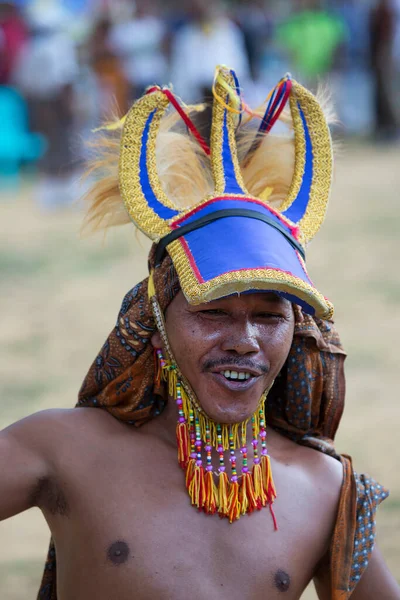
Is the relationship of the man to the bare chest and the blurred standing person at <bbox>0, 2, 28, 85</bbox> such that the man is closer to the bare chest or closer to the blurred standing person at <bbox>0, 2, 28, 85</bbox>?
the bare chest

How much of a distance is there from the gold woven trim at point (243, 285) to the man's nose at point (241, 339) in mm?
131

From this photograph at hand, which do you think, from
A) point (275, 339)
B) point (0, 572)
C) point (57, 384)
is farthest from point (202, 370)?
point (57, 384)

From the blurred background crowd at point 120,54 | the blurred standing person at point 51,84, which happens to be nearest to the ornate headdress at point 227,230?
the blurred background crowd at point 120,54

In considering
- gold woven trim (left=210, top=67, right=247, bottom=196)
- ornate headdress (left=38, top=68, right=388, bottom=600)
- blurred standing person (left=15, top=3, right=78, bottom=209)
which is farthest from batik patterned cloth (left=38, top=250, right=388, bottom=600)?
blurred standing person (left=15, top=3, right=78, bottom=209)

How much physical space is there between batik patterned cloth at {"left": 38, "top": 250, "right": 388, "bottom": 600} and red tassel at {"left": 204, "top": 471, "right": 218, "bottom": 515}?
10.3 inches

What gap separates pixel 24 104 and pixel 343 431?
30.7 feet

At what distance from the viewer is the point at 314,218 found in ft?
10.3

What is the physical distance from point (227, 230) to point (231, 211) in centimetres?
9

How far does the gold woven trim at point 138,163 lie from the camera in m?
3.01

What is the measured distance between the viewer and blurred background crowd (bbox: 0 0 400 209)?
1267 centimetres

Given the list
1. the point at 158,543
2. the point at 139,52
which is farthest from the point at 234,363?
the point at 139,52

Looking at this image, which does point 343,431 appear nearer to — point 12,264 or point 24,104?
point 12,264

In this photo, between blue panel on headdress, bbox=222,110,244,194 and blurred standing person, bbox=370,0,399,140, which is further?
blurred standing person, bbox=370,0,399,140

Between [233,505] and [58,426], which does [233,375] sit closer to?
[233,505]
